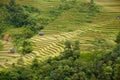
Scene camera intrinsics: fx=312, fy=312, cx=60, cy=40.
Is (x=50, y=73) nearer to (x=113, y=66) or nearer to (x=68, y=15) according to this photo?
(x=113, y=66)

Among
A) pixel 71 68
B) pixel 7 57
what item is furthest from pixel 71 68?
pixel 7 57

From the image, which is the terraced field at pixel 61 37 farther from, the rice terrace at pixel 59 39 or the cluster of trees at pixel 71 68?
the cluster of trees at pixel 71 68

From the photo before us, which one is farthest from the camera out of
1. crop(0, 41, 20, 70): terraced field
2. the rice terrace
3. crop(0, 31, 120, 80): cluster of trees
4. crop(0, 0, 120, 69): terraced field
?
crop(0, 0, 120, 69): terraced field

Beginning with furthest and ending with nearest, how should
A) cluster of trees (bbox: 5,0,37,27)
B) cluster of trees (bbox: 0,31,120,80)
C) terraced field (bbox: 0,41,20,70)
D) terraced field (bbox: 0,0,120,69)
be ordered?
cluster of trees (bbox: 5,0,37,27) < terraced field (bbox: 0,0,120,69) < terraced field (bbox: 0,41,20,70) < cluster of trees (bbox: 0,31,120,80)

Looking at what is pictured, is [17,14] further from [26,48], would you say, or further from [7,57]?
[7,57]

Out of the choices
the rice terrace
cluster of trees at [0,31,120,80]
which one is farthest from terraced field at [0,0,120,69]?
cluster of trees at [0,31,120,80]

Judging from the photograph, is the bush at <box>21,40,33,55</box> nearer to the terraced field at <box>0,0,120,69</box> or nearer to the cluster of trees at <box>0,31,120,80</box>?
the terraced field at <box>0,0,120,69</box>

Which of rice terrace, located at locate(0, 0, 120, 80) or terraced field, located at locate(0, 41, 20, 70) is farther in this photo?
terraced field, located at locate(0, 41, 20, 70)

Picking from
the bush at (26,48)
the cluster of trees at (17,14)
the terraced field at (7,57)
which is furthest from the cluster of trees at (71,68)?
the cluster of trees at (17,14)
